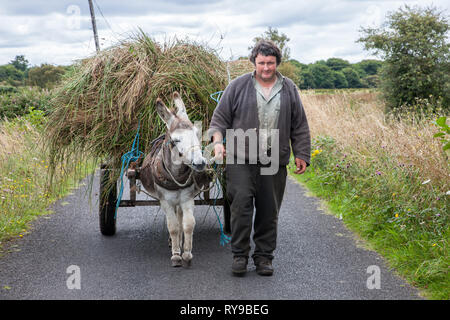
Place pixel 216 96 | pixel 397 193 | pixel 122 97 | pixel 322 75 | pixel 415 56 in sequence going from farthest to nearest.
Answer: pixel 322 75 → pixel 415 56 → pixel 397 193 → pixel 216 96 → pixel 122 97

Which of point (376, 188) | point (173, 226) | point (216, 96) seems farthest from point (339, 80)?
point (173, 226)

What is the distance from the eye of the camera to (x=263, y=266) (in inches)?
193

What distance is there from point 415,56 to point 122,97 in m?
14.6

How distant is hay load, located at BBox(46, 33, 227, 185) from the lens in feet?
17.8

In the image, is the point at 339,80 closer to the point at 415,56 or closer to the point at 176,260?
the point at 415,56

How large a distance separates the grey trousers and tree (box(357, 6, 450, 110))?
43.9 ft

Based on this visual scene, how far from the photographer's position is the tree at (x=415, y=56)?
56.1ft

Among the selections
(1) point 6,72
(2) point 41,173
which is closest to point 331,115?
(2) point 41,173

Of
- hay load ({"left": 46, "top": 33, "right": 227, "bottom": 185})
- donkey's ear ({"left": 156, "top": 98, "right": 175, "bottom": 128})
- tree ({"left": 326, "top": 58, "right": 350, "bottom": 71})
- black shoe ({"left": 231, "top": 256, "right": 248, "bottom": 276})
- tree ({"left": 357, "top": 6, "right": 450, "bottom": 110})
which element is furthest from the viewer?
tree ({"left": 326, "top": 58, "right": 350, "bottom": 71})

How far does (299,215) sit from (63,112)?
3.76 meters

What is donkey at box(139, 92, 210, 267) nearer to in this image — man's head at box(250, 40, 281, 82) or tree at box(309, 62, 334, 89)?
man's head at box(250, 40, 281, 82)

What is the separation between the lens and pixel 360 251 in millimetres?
5578

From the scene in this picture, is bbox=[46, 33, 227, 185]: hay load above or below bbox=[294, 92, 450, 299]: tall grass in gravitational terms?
above

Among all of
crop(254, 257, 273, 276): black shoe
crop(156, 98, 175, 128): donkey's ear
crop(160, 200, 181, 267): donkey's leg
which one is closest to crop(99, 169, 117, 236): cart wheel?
crop(160, 200, 181, 267): donkey's leg
